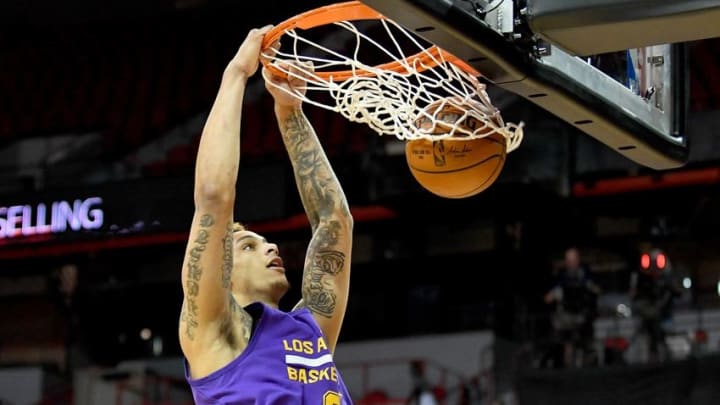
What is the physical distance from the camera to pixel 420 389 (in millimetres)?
11422

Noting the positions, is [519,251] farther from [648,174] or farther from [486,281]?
[648,174]

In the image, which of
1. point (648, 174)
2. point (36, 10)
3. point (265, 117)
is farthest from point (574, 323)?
point (36, 10)

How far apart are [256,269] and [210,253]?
0.37 metres

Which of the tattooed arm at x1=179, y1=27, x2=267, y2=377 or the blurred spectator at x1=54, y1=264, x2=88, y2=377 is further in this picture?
the blurred spectator at x1=54, y1=264, x2=88, y2=377

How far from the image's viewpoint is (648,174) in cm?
1148

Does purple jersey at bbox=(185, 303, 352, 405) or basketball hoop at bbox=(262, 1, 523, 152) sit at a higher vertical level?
basketball hoop at bbox=(262, 1, 523, 152)

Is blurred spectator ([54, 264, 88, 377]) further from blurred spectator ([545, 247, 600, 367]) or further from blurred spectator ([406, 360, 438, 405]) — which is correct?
blurred spectator ([545, 247, 600, 367])

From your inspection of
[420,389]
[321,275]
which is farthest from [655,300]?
[321,275]

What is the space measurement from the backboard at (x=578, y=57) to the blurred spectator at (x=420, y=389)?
25.9ft

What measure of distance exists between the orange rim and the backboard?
210 millimetres

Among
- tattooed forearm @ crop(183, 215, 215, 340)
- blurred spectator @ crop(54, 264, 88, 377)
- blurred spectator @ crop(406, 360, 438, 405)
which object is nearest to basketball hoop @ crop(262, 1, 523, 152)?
tattooed forearm @ crop(183, 215, 215, 340)

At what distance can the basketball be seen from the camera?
3.78m

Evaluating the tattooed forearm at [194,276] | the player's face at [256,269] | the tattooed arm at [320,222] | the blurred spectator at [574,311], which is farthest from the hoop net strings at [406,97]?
the blurred spectator at [574,311]

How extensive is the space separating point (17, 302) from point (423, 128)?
38.8 feet
